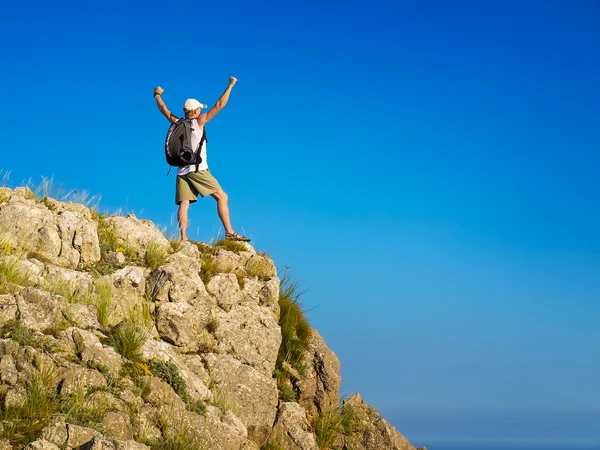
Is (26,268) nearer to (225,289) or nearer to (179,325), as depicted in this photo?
(179,325)

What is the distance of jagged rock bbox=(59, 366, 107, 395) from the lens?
32.2ft

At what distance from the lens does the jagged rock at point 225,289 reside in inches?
547

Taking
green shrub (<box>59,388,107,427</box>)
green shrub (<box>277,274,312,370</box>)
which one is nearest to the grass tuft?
green shrub (<box>277,274,312,370</box>)

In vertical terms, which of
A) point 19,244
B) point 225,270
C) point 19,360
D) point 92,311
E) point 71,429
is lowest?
point 71,429

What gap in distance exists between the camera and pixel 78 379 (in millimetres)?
10000

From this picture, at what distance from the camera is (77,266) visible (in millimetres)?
13352

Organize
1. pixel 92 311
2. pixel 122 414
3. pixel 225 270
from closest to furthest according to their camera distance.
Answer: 1. pixel 122 414
2. pixel 92 311
3. pixel 225 270

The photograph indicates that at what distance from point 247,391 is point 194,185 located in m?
5.20

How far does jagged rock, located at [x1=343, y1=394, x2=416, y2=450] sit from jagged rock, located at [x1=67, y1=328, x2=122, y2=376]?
19.9ft

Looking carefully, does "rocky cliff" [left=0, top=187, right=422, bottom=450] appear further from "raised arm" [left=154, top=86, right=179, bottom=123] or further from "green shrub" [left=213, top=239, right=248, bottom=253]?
"raised arm" [left=154, top=86, right=179, bottom=123]

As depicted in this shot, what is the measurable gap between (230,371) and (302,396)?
8.31ft

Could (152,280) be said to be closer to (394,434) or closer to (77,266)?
(77,266)

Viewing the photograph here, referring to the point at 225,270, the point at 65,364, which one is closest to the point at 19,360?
the point at 65,364

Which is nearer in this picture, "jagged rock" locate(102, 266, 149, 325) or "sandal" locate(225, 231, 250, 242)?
"jagged rock" locate(102, 266, 149, 325)
